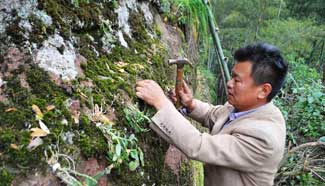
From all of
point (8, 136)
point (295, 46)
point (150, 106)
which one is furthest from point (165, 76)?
point (295, 46)

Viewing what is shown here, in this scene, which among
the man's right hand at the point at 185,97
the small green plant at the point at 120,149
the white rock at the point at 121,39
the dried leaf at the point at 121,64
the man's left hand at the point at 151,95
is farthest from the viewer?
the man's right hand at the point at 185,97

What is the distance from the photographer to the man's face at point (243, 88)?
198cm

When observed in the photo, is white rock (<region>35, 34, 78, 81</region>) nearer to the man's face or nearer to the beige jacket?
the beige jacket

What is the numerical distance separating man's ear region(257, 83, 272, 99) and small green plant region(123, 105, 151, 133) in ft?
2.12

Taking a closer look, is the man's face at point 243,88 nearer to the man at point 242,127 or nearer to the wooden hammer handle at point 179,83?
the man at point 242,127

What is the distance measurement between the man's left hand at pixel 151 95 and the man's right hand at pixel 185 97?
1.40ft

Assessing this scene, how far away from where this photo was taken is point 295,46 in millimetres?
16172

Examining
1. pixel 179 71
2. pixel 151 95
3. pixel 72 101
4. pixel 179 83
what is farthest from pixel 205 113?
pixel 72 101

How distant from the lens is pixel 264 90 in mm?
1988

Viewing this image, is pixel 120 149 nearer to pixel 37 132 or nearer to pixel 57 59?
pixel 37 132

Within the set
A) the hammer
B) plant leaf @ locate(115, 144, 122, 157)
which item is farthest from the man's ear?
plant leaf @ locate(115, 144, 122, 157)

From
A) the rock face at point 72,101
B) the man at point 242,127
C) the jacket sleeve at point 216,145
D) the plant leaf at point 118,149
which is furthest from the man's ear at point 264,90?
the plant leaf at point 118,149

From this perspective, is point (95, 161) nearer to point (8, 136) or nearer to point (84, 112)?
Result: point (84, 112)

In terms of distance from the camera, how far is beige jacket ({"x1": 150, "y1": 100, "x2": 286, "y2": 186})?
1.78 metres
